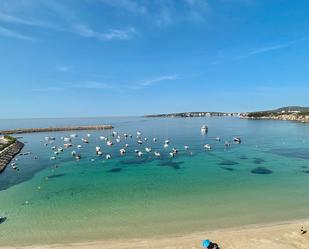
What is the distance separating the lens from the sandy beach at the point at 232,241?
21.8 metres

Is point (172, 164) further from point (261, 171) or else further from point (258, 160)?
point (258, 160)

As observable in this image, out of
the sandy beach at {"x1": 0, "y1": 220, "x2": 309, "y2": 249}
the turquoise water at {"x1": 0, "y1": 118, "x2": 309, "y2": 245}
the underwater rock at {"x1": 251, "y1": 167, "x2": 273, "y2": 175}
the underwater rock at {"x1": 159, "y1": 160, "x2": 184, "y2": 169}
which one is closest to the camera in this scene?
the sandy beach at {"x1": 0, "y1": 220, "x2": 309, "y2": 249}

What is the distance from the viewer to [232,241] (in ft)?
74.2

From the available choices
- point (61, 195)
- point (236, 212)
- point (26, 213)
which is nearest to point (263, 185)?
point (236, 212)

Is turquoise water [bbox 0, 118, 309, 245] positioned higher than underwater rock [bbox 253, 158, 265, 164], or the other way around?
underwater rock [bbox 253, 158, 265, 164]

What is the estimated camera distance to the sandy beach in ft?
71.5

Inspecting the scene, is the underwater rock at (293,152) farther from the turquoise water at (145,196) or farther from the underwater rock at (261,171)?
the underwater rock at (261,171)

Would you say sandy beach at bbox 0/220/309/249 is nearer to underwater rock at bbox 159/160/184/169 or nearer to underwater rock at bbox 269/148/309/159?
underwater rock at bbox 159/160/184/169

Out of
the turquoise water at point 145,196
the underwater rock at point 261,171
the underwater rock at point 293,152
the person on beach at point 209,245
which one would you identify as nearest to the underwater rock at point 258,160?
the turquoise water at point 145,196

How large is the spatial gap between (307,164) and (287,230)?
32.3 m

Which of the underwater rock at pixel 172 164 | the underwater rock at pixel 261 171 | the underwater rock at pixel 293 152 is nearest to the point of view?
the underwater rock at pixel 261 171

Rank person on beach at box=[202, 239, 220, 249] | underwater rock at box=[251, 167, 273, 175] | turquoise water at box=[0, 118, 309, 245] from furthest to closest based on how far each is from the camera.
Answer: underwater rock at box=[251, 167, 273, 175]
turquoise water at box=[0, 118, 309, 245]
person on beach at box=[202, 239, 220, 249]

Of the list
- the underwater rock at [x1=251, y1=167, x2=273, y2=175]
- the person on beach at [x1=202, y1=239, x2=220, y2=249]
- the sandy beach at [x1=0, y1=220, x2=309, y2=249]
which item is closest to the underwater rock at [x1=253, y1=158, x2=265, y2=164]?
the underwater rock at [x1=251, y1=167, x2=273, y2=175]

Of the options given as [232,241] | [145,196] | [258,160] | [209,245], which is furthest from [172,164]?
[209,245]
